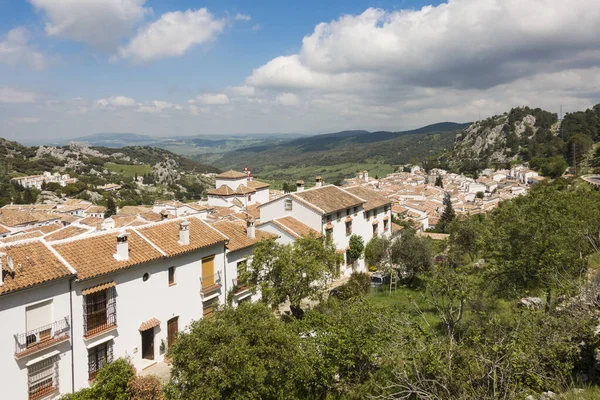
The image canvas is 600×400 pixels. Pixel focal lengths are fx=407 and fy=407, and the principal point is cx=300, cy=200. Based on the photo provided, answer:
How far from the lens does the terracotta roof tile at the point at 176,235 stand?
19984 millimetres

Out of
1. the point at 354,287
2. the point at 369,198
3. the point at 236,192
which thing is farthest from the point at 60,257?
the point at 236,192

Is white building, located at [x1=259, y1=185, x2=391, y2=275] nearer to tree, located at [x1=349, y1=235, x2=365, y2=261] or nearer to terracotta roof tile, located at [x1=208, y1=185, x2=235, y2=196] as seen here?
tree, located at [x1=349, y1=235, x2=365, y2=261]

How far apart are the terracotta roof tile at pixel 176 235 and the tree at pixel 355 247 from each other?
562 inches

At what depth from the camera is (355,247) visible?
34.0 meters

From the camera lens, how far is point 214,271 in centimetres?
2209

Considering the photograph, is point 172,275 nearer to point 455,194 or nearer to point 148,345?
point 148,345

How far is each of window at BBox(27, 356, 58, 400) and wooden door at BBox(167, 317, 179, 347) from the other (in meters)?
5.30

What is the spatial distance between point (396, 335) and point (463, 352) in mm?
2213

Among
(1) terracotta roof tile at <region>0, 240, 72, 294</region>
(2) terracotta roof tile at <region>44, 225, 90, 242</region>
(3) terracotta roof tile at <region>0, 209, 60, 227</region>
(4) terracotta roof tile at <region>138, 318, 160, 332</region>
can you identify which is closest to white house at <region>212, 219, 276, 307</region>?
(4) terracotta roof tile at <region>138, 318, 160, 332</region>

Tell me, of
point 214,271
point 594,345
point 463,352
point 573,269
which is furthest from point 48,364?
point 573,269

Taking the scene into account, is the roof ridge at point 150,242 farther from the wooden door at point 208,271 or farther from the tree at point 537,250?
the tree at point 537,250

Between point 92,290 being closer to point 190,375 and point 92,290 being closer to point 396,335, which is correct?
point 190,375

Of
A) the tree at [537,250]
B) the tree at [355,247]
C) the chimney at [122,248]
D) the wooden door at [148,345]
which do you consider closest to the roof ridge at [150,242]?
the chimney at [122,248]

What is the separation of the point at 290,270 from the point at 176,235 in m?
6.26
